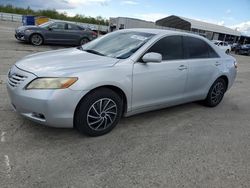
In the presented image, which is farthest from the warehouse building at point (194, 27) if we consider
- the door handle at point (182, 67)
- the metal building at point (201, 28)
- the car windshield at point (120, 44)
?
the door handle at point (182, 67)

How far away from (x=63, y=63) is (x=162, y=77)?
1.59 meters

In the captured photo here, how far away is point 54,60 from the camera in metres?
3.51

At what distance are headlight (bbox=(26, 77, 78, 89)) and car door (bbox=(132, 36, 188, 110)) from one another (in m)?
1.05

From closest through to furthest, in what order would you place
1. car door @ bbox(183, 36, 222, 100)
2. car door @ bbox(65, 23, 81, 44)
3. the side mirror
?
1. the side mirror
2. car door @ bbox(183, 36, 222, 100)
3. car door @ bbox(65, 23, 81, 44)

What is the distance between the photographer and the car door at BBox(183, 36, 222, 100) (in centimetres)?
459

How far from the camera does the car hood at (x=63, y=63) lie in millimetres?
3170

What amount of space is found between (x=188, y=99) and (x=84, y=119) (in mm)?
2301

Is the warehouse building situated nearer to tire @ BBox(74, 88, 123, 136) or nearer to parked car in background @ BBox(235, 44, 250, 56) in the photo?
parked car in background @ BBox(235, 44, 250, 56)

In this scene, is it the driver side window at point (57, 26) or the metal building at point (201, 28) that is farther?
the metal building at point (201, 28)

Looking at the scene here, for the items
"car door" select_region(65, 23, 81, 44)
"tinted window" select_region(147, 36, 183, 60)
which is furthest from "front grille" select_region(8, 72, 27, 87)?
"car door" select_region(65, 23, 81, 44)

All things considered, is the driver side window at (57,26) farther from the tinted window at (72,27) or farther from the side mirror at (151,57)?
the side mirror at (151,57)

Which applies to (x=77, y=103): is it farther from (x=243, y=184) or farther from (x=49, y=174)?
(x=243, y=184)

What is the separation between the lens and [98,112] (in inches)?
136

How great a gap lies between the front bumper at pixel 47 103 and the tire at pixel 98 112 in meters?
0.12
